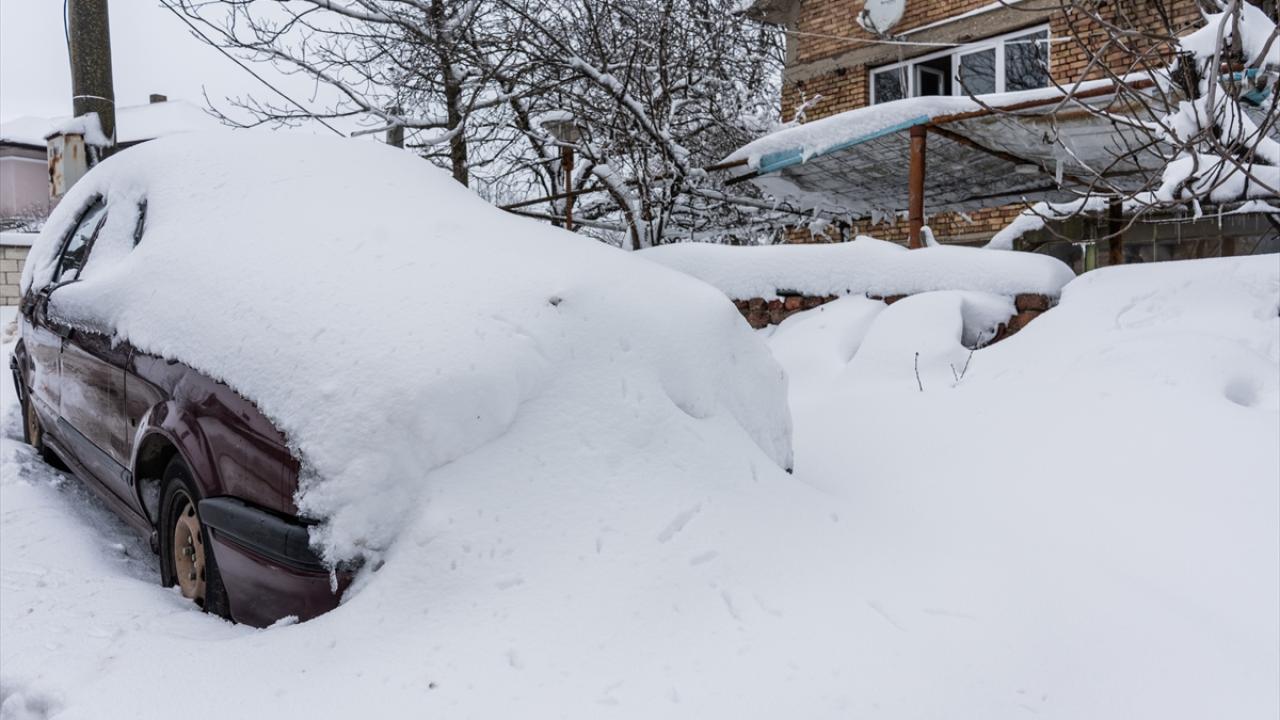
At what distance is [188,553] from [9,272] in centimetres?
1323

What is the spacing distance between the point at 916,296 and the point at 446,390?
13.8ft

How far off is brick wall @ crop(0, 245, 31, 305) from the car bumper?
13448 mm

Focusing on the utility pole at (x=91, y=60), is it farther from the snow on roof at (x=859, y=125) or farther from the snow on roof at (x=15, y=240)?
the snow on roof at (x=15, y=240)

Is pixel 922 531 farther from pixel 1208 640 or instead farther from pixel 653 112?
pixel 653 112

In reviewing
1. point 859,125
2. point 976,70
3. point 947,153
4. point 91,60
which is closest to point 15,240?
point 91,60

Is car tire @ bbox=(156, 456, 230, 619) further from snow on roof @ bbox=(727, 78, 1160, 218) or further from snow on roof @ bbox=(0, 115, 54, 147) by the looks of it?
snow on roof @ bbox=(0, 115, 54, 147)

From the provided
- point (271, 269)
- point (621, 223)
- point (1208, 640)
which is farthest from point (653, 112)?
point (1208, 640)

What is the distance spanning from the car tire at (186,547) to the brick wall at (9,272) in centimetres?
1283

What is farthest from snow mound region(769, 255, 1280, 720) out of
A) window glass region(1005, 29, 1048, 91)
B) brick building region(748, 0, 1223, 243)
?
window glass region(1005, 29, 1048, 91)

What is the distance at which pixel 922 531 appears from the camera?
10.2 feet

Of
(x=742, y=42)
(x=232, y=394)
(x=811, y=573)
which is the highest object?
(x=742, y=42)

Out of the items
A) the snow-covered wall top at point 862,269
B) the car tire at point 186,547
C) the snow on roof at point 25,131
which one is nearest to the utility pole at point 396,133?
the snow-covered wall top at point 862,269

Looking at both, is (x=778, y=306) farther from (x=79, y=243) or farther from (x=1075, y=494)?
(x=79, y=243)

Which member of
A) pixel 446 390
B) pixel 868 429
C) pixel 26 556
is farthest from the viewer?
pixel 868 429
